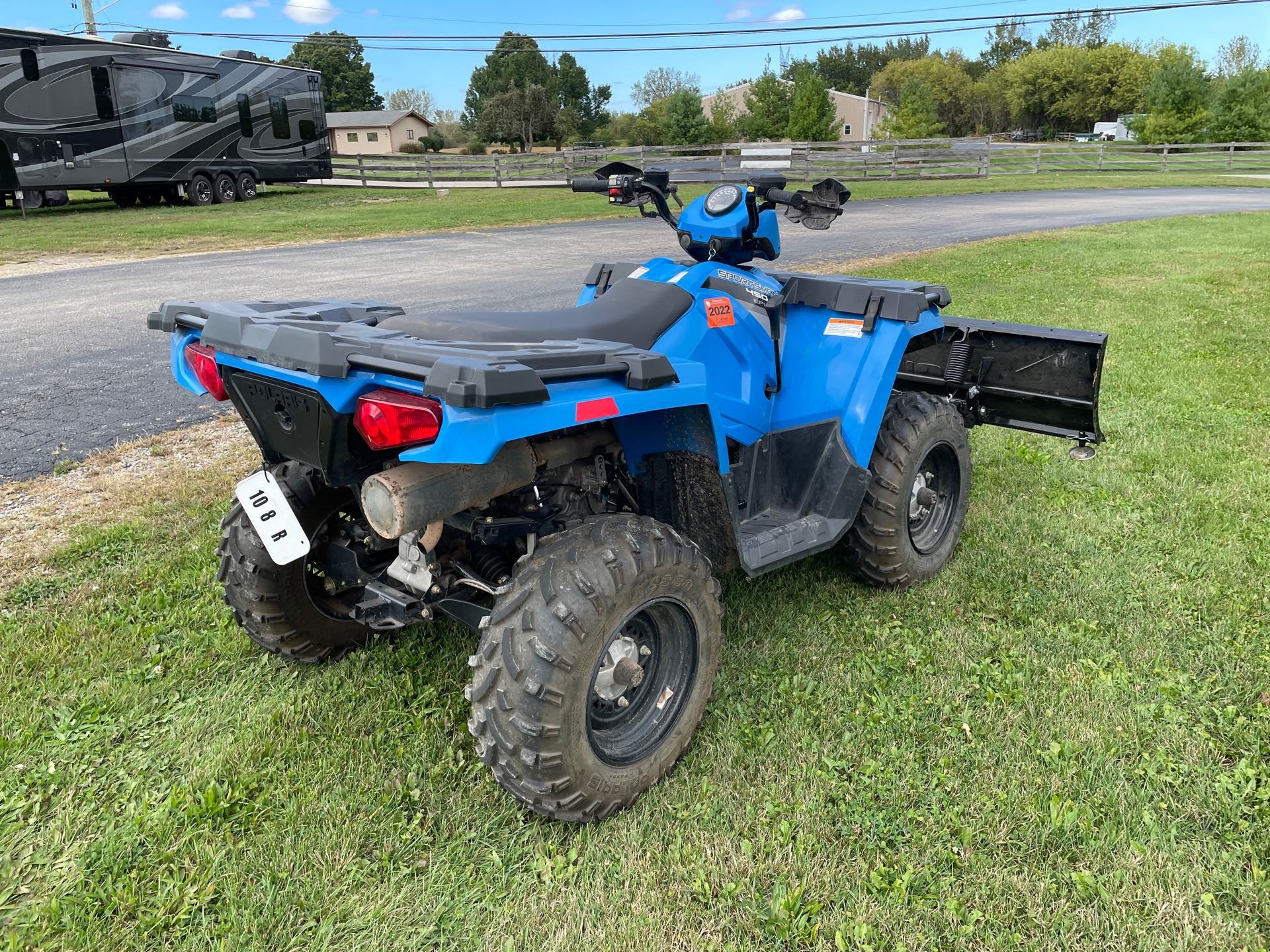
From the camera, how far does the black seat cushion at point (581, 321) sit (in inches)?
104

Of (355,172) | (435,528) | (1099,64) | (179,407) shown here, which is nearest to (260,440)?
(435,528)

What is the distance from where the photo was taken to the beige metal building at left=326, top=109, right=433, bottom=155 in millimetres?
68125

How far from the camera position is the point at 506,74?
8769cm

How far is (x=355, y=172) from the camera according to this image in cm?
3331

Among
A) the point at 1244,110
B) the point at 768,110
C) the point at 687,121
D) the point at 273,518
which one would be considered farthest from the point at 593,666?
the point at 768,110

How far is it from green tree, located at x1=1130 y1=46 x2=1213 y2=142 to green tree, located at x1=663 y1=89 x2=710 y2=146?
27.4 metres

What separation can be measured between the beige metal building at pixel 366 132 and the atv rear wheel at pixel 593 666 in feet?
235

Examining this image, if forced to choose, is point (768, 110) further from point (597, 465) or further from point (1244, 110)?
point (597, 465)

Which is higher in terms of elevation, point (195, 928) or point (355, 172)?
point (355, 172)

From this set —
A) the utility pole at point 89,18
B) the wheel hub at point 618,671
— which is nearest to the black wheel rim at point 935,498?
the wheel hub at point 618,671

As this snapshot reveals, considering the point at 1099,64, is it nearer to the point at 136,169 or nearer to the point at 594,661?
the point at 136,169

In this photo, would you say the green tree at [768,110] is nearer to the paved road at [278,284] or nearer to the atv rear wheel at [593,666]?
the paved road at [278,284]

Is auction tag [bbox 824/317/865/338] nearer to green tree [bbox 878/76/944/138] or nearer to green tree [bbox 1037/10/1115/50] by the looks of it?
green tree [bbox 878/76/944/138]

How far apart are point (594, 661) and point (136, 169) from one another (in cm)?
2373
